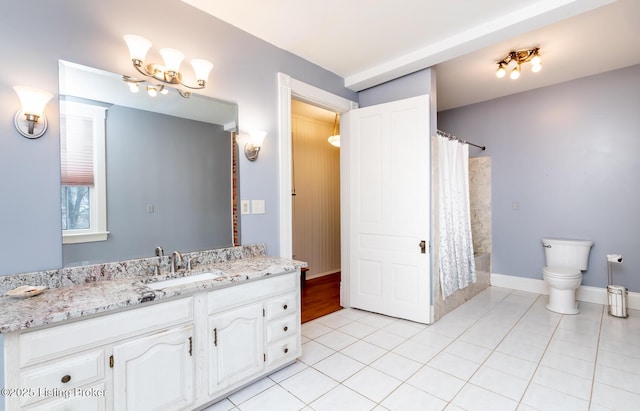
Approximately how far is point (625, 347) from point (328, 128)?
14.4 feet

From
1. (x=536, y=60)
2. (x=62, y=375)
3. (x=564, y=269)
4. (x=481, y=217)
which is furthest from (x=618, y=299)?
(x=62, y=375)

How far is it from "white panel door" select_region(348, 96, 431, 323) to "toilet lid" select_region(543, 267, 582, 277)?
1.51 meters

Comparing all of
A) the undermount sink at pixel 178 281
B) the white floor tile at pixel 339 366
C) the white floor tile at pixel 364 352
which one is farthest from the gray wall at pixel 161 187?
A: the white floor tile at pixel 364 352

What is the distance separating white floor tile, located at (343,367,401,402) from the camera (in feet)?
6.25

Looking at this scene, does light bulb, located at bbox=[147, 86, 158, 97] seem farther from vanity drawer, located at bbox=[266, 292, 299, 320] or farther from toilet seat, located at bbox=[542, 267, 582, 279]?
toilet seat, located at bbox=[542, 267, 582, 279]

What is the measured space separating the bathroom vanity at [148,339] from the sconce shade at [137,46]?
1.32 meters

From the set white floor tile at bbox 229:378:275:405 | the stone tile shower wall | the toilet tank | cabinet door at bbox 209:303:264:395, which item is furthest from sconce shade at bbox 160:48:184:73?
the toilet tank

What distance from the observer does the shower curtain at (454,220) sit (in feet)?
10.3

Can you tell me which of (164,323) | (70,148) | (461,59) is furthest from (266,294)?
(461,59)

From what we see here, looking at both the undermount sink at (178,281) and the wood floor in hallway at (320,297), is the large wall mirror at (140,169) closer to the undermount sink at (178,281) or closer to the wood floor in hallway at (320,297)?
the undermount sink at (178,281)

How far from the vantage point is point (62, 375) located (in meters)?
1.25

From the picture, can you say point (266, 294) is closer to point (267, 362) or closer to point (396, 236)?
point (267, 362)

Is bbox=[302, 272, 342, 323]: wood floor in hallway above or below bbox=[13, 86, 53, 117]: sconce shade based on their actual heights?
below

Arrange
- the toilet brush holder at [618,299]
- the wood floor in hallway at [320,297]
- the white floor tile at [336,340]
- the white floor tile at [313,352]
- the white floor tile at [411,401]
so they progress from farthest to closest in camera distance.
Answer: the wood floor in hallway at [320,297]
the toilet brush holder at [618,299]
the white floor tile at [336,340]
the white floor tile at [313,352]
the white floor tile at [411,401]
